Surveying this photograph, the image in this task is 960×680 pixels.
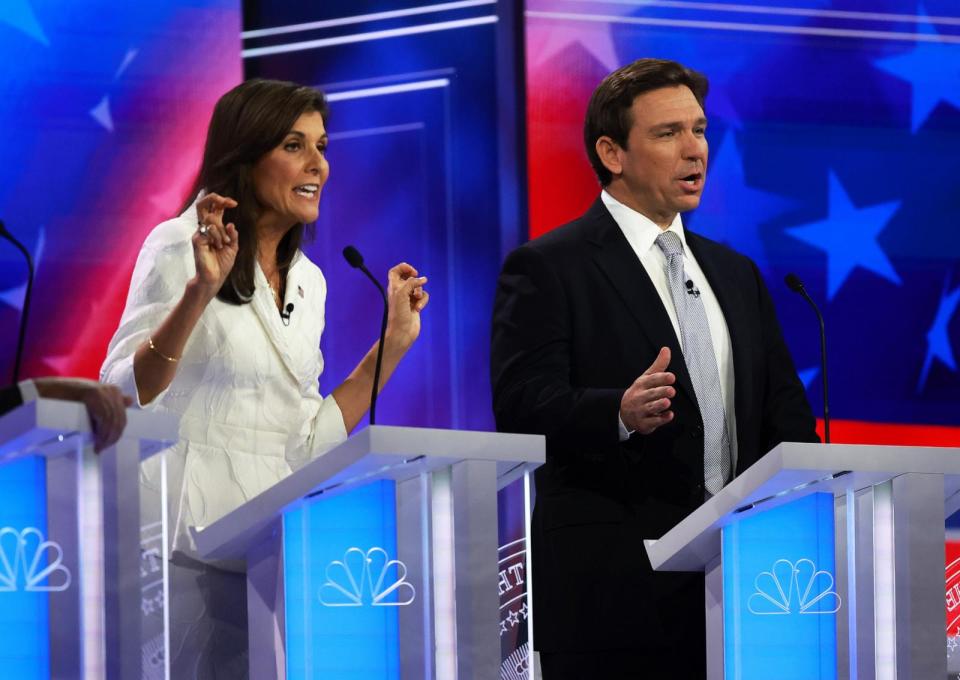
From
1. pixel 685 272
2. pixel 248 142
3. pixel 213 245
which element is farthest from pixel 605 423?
pixel 248 142

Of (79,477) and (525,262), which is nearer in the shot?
(79,477)

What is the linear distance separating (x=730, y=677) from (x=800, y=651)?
120 mm

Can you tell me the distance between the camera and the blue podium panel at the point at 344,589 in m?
2.27

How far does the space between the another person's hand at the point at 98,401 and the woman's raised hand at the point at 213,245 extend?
753mm

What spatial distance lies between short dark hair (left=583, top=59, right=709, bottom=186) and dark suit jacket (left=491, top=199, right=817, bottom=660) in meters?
0.23

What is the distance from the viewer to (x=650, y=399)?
2.73 metres

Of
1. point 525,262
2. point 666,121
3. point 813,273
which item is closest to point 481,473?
point 525,262

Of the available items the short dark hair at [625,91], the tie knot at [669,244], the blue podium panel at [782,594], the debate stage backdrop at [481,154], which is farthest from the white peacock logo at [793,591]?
the debate stage backdrop at [481,154]

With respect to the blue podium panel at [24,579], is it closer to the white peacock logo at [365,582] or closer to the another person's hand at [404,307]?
the white peacock logo at [365,582]

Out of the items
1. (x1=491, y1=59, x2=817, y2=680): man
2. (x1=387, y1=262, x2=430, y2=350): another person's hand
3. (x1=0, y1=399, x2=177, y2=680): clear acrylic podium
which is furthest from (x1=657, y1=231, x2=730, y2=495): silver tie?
(x1=0, y1=399, x2=177, y2=680): clear acrylic podium

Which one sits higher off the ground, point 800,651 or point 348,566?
point 348,566

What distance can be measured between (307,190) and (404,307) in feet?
1.04

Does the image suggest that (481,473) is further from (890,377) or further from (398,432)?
(890,377)

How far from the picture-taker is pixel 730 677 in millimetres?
2420
